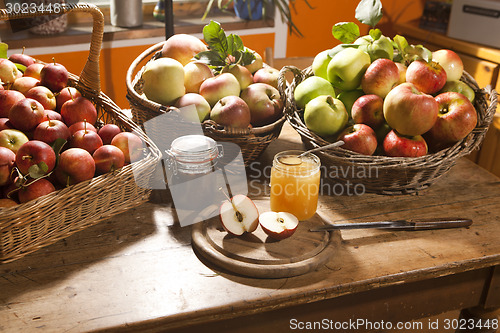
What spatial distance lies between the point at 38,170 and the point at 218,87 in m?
0.50

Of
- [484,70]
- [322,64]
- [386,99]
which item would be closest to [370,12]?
[322,64]

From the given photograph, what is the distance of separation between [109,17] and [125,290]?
2158 mm

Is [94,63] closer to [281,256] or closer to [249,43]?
[281,256]

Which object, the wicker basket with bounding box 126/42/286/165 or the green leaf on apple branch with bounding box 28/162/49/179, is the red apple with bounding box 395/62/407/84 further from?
the green leaf on apple branch with bounding box 28/162/49/179

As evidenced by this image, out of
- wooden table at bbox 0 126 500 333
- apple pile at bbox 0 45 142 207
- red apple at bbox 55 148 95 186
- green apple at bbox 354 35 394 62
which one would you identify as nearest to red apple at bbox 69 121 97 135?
apple pile at bbox 0 45 142 207

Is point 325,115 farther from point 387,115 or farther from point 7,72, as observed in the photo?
point 7,72

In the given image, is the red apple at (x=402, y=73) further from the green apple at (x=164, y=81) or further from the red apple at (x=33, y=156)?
the red apple at (x=33, y=156)

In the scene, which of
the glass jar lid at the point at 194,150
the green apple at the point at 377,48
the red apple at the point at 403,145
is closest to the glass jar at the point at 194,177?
the glass jar lid at the point at 194,150

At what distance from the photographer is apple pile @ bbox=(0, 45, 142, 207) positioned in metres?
0.94

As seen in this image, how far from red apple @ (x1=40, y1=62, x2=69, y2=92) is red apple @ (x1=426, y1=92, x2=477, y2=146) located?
918 millimetres

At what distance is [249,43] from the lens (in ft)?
9.37

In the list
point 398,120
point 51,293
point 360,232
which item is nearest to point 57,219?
point 51,293

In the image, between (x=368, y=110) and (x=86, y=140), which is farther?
(x=368, y=110)

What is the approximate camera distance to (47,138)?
102 centimetres
